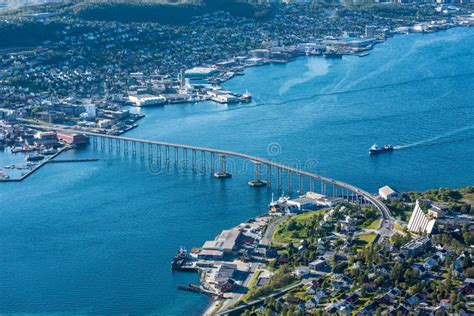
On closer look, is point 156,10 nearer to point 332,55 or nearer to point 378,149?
point 332,55

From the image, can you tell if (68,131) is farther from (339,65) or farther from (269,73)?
(339,65)

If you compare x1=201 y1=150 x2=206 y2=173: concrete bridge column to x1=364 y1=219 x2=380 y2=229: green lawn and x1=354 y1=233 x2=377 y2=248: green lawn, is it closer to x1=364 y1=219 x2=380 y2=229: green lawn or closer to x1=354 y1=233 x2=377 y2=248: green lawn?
x1=364 y1=219 x2=380 y2=229: green lawn

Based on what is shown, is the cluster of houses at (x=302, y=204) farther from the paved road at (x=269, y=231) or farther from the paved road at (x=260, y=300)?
the paved road at (x=260, y=300)

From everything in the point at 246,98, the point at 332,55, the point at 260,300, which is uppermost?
the point at 332,55

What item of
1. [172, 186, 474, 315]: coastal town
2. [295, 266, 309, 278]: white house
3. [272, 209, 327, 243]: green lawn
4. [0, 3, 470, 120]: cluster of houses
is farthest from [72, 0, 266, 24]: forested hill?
[295, 266, 309, 278]: white house

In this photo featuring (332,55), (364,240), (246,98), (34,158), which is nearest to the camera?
(364,240)

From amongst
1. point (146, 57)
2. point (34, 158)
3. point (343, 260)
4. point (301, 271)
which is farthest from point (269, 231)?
point (146, 57)

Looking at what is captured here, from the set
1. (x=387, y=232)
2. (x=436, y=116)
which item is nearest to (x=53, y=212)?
(x=387, y=232)
